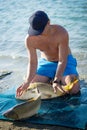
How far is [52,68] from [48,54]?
0.25 m

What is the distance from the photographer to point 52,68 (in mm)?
5719

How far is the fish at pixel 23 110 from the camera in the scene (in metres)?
4.61

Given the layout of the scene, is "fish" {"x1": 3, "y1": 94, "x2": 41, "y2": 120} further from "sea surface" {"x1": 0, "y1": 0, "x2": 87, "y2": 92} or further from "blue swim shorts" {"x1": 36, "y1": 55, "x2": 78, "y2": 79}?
"sea surface" {"x1": 0, "y1": 0, "x2": 87, "y2": 92}

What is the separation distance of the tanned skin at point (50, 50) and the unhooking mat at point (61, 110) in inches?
9.1

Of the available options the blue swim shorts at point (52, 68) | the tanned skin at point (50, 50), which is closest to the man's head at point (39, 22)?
the tanned skin at point (50, 50)

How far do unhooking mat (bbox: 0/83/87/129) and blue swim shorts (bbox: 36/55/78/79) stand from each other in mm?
393

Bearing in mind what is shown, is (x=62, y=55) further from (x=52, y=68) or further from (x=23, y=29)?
(x=23, y=29)

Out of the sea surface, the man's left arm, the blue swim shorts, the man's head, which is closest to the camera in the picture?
the man's head

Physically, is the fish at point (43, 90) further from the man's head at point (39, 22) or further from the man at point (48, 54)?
the man's head at point (39, 22)

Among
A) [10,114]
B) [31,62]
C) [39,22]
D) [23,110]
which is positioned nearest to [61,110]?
[23,110]

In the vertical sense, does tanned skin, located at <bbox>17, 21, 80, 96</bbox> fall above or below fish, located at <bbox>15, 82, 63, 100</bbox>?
above

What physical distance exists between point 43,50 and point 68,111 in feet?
4.16

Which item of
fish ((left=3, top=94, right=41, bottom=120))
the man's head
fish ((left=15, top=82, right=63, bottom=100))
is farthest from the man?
fish ((left=3, top=94, right=41, bottom=120))

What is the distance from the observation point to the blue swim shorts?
5.66 metres
